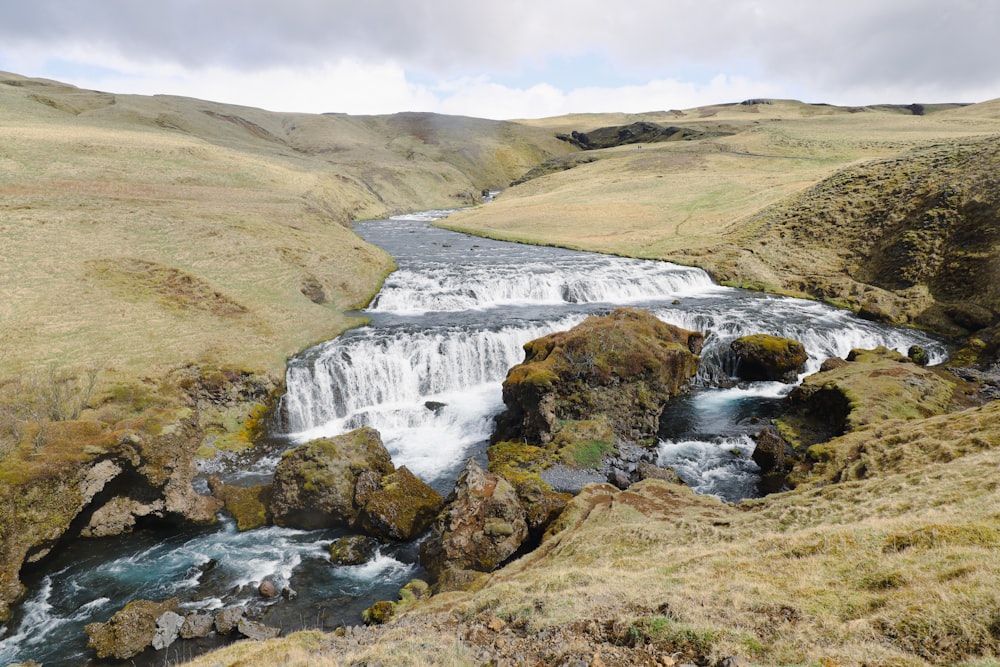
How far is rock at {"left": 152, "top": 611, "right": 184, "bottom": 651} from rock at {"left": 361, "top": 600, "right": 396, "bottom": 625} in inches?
206

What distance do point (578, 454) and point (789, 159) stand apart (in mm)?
112491

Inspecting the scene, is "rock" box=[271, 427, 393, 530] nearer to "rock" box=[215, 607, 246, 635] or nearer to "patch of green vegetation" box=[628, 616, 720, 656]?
"rock" box=[215, 607, 246, 635]

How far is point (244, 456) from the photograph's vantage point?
24.0 meters

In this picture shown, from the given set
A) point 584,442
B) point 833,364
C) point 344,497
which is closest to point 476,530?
point 344,497

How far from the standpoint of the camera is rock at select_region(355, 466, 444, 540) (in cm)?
1870

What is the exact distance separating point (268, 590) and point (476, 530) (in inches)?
273

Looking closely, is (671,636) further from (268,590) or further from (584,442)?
(584,442)

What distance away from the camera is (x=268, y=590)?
15828 mm

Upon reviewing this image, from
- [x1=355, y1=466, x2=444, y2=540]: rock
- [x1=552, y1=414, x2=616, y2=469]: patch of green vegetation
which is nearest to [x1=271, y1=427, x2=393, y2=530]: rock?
[x1=355, y1=466, x2=444, y2=540]: rock

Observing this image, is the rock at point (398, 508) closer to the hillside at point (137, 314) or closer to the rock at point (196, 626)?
the rock at point (196, 626)

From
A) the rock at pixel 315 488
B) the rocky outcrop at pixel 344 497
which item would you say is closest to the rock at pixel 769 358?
the rocky outcrop at pixel 344 497

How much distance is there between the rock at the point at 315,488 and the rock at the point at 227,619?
4.96 meters

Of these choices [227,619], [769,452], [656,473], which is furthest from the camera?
[769,452]

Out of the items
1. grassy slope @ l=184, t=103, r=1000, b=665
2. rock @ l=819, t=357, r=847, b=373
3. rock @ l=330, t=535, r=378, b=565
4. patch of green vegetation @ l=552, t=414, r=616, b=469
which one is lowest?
rock @ l=330, t=535, r=378, b=565
